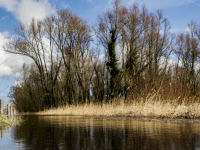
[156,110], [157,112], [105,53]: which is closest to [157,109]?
[156,110]

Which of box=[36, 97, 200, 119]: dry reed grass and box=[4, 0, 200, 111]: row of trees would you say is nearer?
box=[36, 97, 200, 119]: dry reed grass

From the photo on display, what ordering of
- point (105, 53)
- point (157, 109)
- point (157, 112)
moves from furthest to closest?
point (105, 53) → point (157, 109) → point (157, 112)

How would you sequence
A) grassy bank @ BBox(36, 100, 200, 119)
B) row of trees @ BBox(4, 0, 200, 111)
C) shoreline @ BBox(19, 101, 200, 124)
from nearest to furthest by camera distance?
1. shoreline @ BBox(19, 101, 200, 124)
2. grassy bank @ BBox(36, 100, 200, 119)
3. row of trees @ BBox(4, 0, 200, 111)

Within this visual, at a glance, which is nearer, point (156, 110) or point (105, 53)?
point (156, 110)

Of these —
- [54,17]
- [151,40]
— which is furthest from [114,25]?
[54,17]

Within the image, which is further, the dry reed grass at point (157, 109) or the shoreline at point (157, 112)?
the dry reed grass at point (157, 109)

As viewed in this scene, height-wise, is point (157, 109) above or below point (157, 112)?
above

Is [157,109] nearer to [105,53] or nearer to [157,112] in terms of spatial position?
[157,112]

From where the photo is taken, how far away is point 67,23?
36.5 m

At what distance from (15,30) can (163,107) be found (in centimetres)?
3001

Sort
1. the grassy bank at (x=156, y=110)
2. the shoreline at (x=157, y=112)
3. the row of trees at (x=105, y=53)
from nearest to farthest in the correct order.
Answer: the shoreline at (x=157, y=112) < the grassy bank at (x=156, y=110) < the row of trees at (x=105, y=53)

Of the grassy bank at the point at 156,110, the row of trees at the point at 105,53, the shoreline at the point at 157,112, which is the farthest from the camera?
the row of trees at the point at 105,53

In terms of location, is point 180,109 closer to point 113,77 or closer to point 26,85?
point 113,77

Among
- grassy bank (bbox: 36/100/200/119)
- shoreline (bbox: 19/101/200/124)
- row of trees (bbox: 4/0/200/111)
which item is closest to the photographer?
shoreline (bbox: 19/101/200/124)
